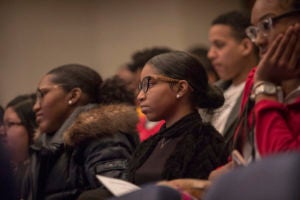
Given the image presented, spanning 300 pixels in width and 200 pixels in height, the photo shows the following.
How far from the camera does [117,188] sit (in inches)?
93.4

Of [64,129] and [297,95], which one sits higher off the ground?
[297,95]

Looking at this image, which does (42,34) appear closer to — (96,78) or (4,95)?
(4,95)

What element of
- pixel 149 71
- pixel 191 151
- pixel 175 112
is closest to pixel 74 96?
pixel 149 71

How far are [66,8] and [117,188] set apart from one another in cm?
461

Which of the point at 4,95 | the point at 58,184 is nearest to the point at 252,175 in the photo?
the point at 58,184

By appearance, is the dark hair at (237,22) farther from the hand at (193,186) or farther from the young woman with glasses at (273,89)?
the hand at (193,186)

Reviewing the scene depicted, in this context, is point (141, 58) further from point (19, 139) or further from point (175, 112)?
point (175, 112)

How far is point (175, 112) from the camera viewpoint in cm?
300

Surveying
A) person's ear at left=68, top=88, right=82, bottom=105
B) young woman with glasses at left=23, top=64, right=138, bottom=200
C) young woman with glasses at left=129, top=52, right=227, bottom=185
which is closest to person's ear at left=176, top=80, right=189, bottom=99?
young woman with glasses at left=129, top=52, right=227, bottom=185

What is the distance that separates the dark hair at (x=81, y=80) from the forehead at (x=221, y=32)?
73 centimetres

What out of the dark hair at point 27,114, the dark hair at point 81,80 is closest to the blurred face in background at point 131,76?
the dark hair at point 27,114

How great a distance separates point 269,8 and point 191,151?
2.16ft

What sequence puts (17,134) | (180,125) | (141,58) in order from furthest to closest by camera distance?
(141,58) < (17,134) < (180,125)

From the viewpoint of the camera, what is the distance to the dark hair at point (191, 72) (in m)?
3.01
